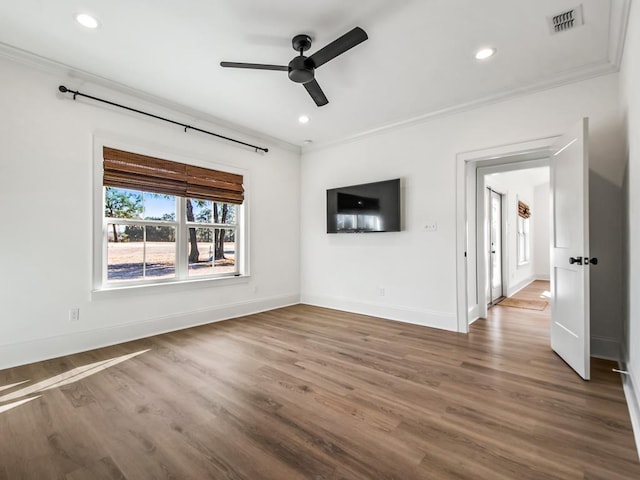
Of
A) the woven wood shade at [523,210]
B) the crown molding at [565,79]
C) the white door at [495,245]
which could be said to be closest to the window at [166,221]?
the crown molding at [565,79]

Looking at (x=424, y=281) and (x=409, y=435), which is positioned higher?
(x=424, y=281)

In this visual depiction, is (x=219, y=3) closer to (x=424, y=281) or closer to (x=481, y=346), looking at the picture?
(x=424, y=281)

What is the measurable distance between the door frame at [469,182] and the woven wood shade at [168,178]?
308cm

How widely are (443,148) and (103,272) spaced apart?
14.0 ft

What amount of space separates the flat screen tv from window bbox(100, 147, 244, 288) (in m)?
1.50

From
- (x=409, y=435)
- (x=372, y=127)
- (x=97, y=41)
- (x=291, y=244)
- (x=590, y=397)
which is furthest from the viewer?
(x=291, y=244)

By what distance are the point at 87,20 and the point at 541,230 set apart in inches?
417

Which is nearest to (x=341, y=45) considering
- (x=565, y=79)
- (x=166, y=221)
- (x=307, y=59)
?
(x=307, y=59)

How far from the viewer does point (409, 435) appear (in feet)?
5.70

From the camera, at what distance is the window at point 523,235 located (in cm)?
721

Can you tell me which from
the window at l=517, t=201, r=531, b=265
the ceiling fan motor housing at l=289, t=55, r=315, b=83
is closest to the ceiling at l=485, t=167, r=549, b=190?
the window at l=517, t=201, r=531, b=265

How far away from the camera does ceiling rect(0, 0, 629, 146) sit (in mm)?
2203

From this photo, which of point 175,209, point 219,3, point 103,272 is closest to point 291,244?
point 175,209

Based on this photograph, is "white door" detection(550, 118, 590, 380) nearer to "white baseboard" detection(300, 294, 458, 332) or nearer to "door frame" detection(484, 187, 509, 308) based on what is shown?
"white baseboard" detection(300, 294, 458, 332)
